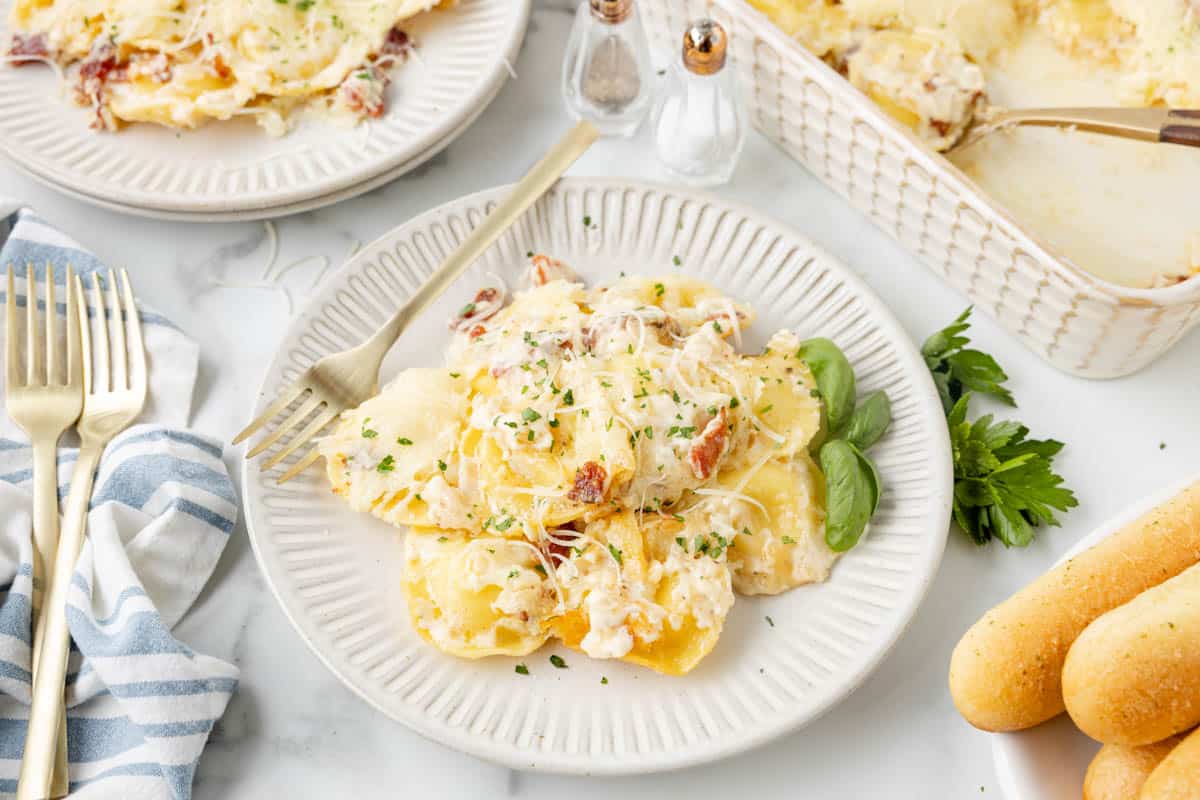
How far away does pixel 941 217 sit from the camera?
234 centimetres

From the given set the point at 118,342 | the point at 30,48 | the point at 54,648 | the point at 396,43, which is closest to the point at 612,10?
the point at 396,43

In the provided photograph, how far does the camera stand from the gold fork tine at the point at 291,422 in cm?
213

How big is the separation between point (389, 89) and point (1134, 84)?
172cm

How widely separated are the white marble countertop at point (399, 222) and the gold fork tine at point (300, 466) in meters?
0.23

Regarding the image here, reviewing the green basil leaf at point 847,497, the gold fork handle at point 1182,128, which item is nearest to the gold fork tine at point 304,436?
the green basil leaf at point 847,497

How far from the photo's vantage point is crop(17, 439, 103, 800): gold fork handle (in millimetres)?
1868

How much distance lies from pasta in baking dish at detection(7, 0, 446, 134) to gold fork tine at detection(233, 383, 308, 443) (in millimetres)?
790

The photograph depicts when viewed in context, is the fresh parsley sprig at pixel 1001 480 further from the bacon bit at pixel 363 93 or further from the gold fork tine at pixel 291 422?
the bacon bit at pixel 363 93

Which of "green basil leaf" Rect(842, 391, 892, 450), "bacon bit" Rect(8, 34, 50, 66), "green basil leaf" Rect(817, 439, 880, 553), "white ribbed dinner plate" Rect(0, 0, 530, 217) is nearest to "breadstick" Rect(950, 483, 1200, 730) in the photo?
"green basil leaf" Rect(817, 439, 880, 553)

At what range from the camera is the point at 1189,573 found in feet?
5.27

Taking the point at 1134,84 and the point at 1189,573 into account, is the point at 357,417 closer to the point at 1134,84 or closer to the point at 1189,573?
the point at 1189,573

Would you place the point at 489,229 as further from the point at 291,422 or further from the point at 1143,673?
the point at 1143,673

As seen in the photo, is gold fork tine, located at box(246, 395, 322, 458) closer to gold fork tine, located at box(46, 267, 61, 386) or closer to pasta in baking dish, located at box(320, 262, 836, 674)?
pasta in baking dish, located at box(320, 262, 836, 674)

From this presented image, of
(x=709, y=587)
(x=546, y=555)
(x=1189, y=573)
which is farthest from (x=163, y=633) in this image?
(x=1189, y=573)
